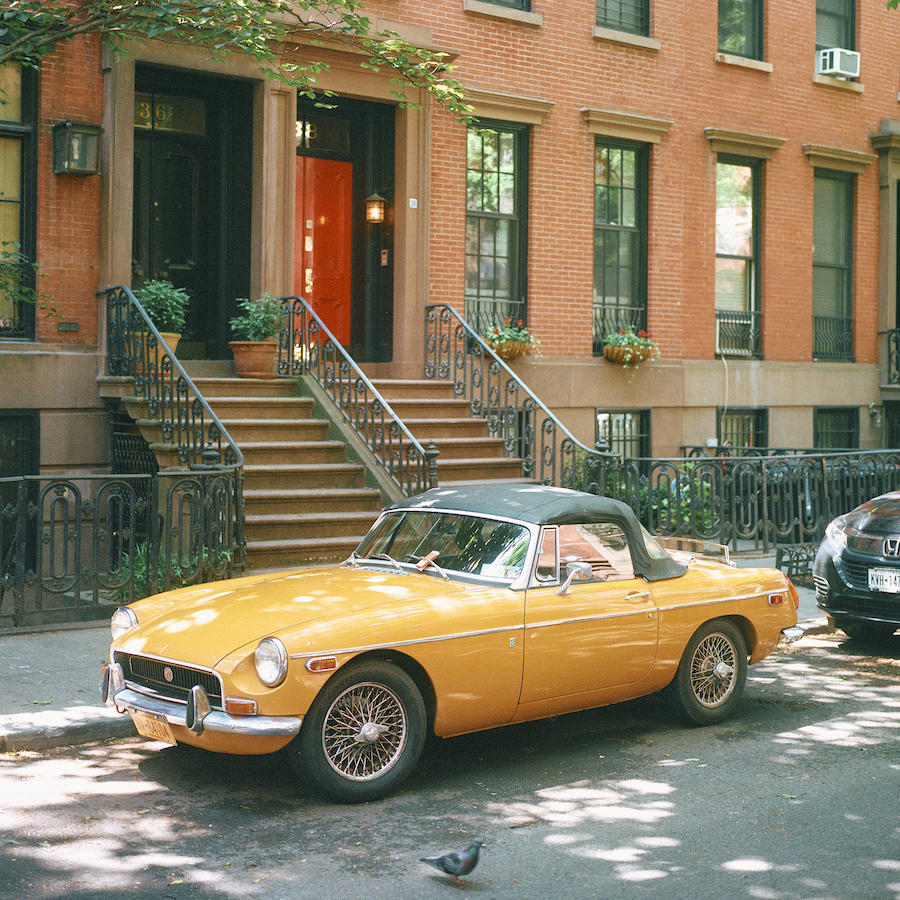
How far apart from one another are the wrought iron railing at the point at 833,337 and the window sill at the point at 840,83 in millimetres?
3755

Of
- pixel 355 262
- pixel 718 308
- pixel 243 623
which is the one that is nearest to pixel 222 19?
pixel 355 262

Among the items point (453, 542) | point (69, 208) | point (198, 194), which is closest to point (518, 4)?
point (198, 194)

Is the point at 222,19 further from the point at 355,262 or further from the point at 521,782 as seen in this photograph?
the point at 521,782

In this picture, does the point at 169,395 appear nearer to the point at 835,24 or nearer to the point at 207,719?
the point at 207,719

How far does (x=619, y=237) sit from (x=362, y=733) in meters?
12.7

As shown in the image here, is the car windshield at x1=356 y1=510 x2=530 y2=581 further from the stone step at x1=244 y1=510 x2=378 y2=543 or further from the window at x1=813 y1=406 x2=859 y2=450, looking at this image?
the window at x1=813 y1=406 x2=859 y2=450

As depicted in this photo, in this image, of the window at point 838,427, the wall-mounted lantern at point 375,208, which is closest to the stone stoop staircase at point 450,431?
the wall-mounted lantern at point 375,208

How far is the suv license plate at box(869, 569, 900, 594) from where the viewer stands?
9.38m

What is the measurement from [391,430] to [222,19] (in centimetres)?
445

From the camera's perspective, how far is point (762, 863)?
5078mm

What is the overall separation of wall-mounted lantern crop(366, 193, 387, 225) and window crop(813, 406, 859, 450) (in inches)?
337

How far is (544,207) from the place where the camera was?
16.3 meters

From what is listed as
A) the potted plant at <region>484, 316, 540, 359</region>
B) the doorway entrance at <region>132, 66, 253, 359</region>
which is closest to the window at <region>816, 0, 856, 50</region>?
the potted plant at <region>484, 316, 540, 359</region>

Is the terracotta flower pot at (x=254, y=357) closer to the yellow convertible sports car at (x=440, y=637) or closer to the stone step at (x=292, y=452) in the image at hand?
the stone step at (x=292, y=452)
